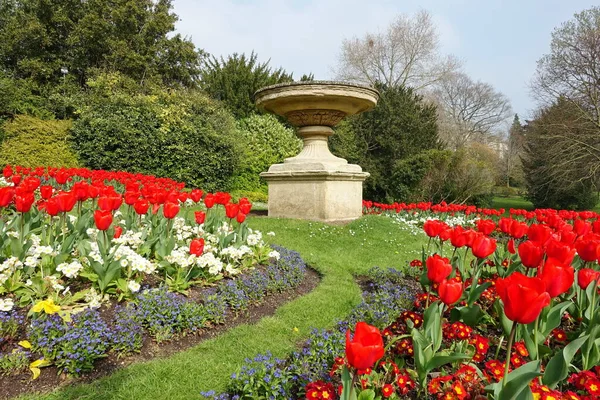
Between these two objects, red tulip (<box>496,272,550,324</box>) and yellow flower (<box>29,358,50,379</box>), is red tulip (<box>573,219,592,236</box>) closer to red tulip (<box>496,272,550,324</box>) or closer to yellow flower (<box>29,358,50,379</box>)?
red tulip (<box>496,272,550,324</box>)

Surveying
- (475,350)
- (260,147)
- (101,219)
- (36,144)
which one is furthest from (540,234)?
(260,147)

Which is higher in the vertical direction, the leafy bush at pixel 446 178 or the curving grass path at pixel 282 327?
the leafy bush at pixel 446 178

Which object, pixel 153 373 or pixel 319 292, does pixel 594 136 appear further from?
pixel 153 373

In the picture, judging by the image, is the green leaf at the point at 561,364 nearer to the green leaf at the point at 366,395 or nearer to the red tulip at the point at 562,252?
the red tulip at the point at 562,252

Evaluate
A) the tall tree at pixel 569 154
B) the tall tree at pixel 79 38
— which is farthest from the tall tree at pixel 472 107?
the tall tree at pixel 79 38

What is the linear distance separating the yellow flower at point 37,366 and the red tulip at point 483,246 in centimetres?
285

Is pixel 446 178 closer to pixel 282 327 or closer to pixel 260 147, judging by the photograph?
pixel 260 147

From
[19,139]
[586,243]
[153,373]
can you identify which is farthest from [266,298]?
A: [19,139]

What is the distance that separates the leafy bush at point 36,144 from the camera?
527 inches

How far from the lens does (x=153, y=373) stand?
2541 mm

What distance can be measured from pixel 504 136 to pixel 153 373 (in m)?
48.8

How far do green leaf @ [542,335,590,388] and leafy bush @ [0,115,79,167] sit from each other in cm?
1533

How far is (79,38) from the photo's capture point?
21031 millimetres

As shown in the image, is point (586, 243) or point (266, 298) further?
point (266, 298)
